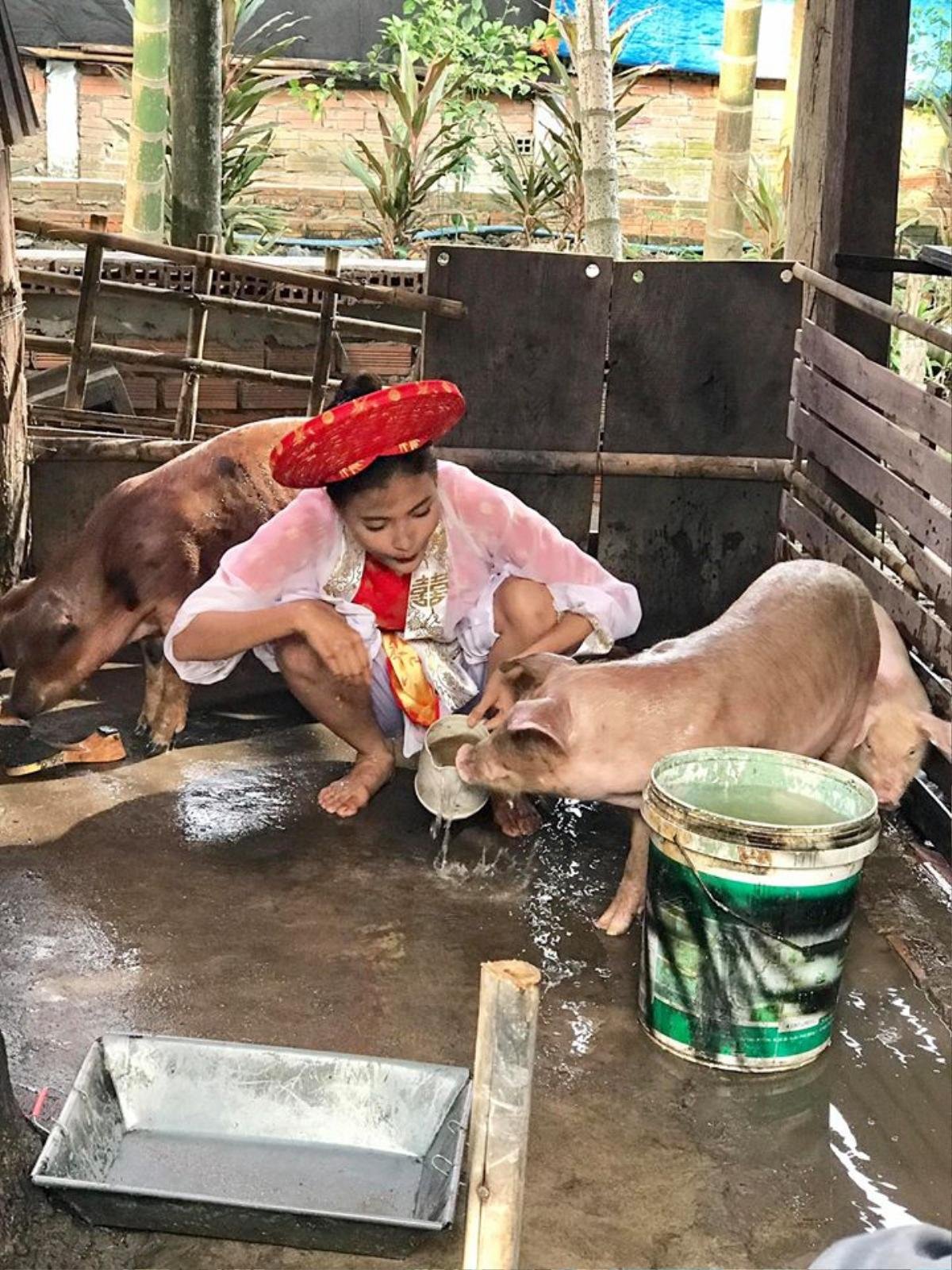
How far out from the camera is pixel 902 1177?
9.87 feet

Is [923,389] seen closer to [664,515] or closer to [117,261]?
[664,515]

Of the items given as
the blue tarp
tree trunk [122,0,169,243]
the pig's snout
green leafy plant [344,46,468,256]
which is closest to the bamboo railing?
the pig's snout

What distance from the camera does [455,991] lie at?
12.0 ft

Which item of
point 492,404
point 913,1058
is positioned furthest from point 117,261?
point 913,1058

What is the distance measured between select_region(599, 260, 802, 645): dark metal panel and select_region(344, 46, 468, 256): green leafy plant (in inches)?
222

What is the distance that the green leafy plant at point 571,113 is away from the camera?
10.6 m

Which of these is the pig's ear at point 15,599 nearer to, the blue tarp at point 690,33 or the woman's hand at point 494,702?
the woman's hand at point 494,702

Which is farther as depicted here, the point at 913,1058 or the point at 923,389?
the point at 923,389

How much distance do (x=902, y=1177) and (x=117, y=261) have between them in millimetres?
6658

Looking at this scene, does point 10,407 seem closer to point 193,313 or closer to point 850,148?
point 193,313

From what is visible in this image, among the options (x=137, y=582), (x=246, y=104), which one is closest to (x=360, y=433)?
(x=137, y=582)

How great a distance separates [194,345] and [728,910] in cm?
440

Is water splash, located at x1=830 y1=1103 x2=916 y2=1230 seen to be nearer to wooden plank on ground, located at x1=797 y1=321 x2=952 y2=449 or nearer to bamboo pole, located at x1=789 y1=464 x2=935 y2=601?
bamboo pole, located at x1=789 y1=464 x2=935 y2=601

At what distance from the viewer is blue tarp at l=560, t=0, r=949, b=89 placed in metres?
11.8
